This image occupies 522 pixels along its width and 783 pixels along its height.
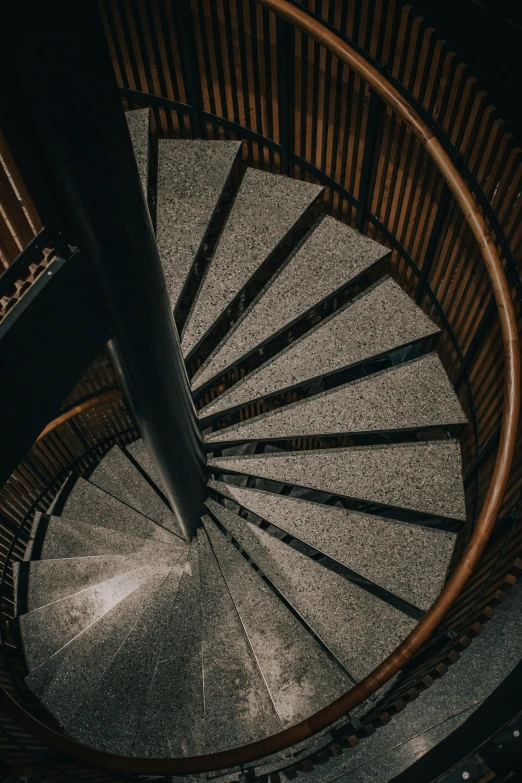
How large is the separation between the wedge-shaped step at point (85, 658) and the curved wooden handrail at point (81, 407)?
1.77m

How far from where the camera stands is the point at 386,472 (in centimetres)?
351

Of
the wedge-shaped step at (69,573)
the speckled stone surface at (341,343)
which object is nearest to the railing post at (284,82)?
the speckled stone surface at (341,343)

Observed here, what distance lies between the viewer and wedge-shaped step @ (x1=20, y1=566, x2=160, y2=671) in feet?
13.9

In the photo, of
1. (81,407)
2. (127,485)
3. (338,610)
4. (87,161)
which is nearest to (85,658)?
(127,485)

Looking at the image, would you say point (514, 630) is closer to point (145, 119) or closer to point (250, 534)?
point (250, 534)

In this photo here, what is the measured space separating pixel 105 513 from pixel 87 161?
3.77 metres

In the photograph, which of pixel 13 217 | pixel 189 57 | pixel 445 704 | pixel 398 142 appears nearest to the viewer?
pixel 13 217

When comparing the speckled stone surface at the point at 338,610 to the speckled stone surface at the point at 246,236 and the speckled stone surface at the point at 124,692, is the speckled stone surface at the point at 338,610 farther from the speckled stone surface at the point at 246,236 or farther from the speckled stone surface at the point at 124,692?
the speckled stone surface at the point at 246,236

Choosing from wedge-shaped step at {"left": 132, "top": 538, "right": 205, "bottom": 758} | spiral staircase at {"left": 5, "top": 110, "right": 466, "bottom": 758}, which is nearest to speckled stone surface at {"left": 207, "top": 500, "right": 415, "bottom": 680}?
spiral staircase at {"left": 5, "top": 110, "right": 466, "bottom": 758}

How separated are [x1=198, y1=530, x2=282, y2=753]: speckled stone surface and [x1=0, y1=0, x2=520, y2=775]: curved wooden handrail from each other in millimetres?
382

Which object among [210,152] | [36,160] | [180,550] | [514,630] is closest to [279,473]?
[180,550]

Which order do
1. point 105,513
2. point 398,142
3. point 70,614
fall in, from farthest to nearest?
point 105,513
point 70,614
point 398,142

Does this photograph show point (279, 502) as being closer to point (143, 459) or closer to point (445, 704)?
point (445, 704)

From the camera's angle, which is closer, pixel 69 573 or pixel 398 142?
pixel 398 142
